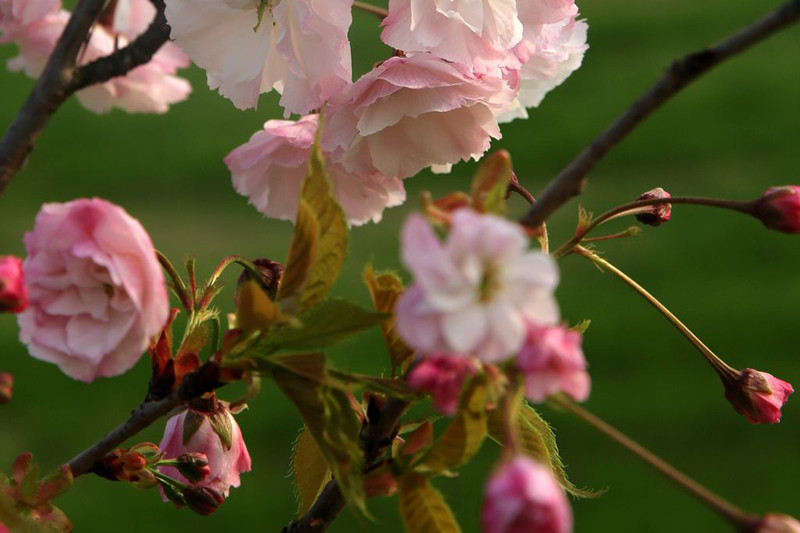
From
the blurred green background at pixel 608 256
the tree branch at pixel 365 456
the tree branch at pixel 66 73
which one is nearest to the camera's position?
the tree branch at pixel 365 456

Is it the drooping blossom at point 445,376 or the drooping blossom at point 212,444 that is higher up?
the drooping blossom at point 445,376

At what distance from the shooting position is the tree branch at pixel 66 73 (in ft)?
1.48

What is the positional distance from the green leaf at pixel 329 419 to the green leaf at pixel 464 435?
0.07 ft

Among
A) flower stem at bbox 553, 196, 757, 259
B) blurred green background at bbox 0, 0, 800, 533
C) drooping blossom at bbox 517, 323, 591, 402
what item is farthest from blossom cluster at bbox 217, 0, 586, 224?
blurred green background at bbox 0, 0, 800, 533

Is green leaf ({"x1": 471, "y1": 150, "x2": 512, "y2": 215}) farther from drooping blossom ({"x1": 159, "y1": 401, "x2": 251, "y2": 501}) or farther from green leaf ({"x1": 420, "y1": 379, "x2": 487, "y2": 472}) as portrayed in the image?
drooping blossom ({"x1": 159, "y1": 401, "x2": 251, "y2": 501})

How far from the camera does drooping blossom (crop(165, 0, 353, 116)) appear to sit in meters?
0.41

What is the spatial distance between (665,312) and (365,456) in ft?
0.42

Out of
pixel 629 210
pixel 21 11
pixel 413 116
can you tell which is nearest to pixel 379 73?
pixel 413 116

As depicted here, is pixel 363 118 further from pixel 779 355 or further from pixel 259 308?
pixel 779 355

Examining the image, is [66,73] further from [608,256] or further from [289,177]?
[608,256]

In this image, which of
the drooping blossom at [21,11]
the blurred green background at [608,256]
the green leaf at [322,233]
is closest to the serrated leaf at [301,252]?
the green leaf at [322,233]

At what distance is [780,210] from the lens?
0.31m

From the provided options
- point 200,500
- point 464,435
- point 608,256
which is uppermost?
point 464,435

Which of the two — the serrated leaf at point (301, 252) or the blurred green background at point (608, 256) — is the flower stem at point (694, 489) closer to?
the serrated leaf at point (301, 252)
